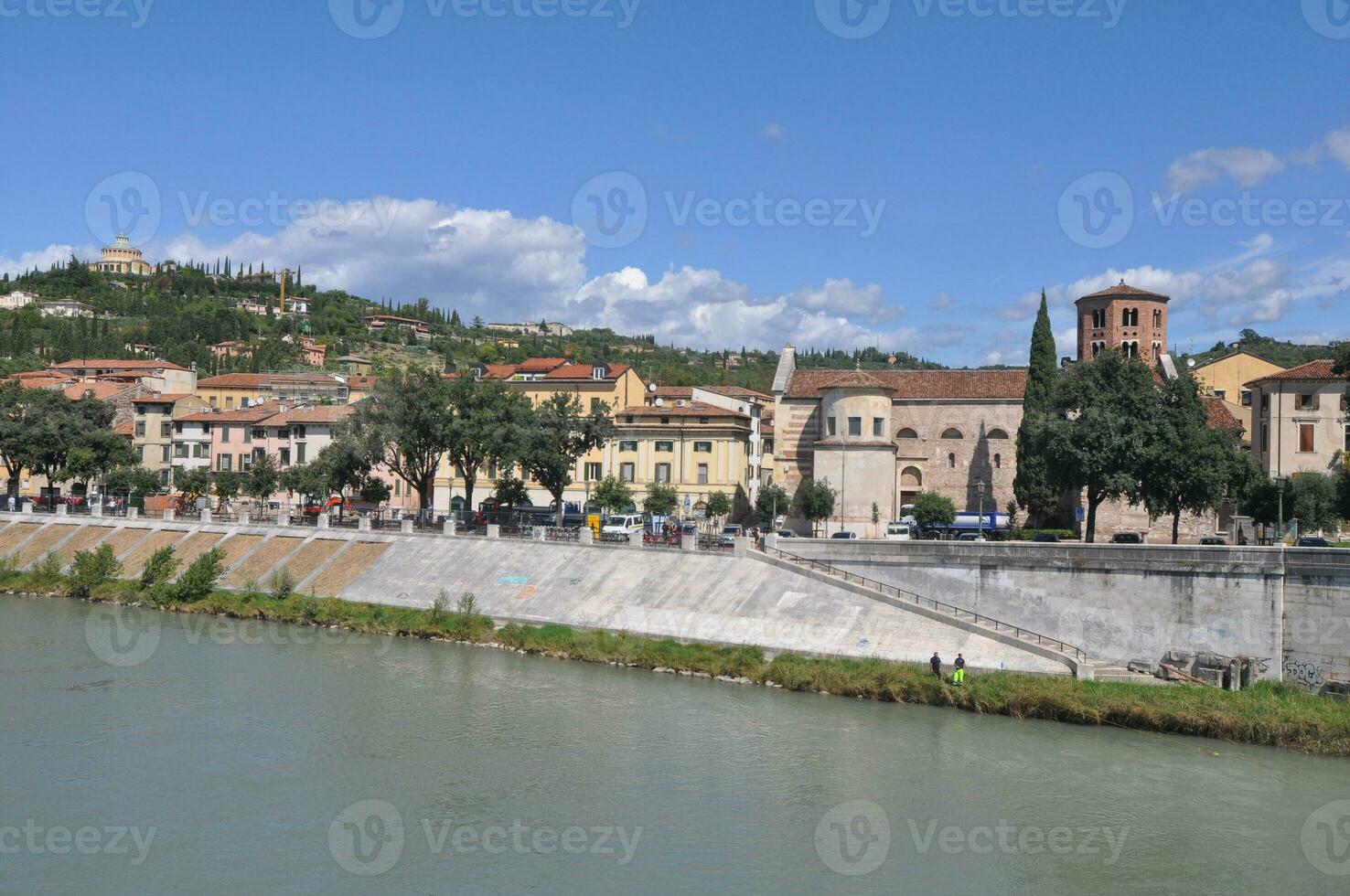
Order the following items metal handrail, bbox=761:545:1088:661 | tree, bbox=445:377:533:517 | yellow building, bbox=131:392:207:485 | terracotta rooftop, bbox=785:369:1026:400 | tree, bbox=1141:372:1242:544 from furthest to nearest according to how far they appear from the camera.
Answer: yellow building, bbox=131:392:207:485, terracotta rooftop, bbox=785:369:1026:400, tree, bbox=445:377:533:517, tree, bbox=1141:372:1242:544, metal handrail, bbox=761:545:1088:661

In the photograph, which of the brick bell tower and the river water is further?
the brick bell tower

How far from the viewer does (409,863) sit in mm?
21156

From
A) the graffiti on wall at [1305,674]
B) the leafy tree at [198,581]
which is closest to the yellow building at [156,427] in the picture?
the leafy tree at [198,581]

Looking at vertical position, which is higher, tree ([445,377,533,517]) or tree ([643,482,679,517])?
tree ([445,377,533,517])

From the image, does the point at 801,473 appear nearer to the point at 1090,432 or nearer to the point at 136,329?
the point at 1090,432

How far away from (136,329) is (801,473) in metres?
122

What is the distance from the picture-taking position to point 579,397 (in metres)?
66.3

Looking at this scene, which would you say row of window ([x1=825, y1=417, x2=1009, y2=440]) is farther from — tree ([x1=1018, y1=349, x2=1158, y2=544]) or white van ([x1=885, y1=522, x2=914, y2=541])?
tree ([x1=1018, y1=349, x2=1158, y2=544])

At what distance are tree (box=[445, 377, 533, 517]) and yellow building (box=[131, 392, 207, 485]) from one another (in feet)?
124

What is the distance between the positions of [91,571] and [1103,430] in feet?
148

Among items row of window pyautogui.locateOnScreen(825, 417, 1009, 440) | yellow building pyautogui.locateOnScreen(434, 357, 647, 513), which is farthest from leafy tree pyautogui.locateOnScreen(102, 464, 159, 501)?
row of window pyautogui.locateOnScreen(825, 417, 1009, 440)

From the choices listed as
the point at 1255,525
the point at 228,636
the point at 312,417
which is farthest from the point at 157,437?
the point at 1255,525

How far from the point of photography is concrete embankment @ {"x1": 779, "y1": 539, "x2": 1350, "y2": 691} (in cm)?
3366

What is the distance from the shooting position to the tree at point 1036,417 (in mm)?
56656
